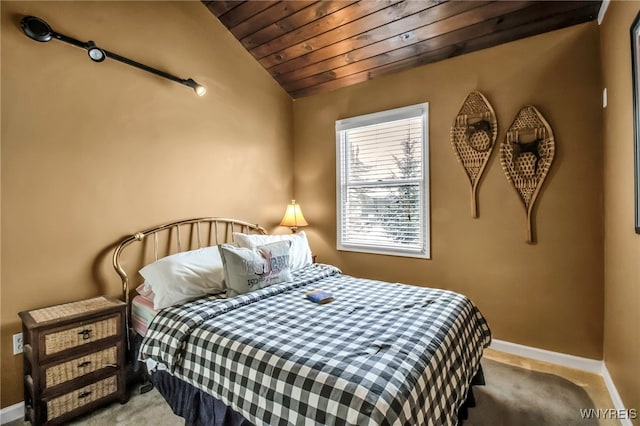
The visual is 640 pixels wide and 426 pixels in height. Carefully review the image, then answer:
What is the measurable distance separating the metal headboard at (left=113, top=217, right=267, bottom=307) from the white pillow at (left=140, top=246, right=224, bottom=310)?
26 cm

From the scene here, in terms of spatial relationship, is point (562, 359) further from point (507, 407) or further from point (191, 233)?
point (191, 233)

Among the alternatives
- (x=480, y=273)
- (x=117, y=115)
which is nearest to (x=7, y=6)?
(x=117, y=115)

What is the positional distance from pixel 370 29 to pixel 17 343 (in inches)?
130

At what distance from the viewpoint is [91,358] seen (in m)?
1.90

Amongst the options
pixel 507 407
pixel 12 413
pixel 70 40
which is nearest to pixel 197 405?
pixel 12 413

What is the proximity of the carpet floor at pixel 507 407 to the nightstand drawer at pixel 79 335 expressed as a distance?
0.45 metres

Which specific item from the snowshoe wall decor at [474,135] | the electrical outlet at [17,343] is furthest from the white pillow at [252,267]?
the snowshoe wall decor at [474,135]

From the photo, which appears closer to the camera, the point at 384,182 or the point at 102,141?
the point at 102,141

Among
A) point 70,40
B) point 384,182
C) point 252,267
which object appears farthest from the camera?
point 384,182

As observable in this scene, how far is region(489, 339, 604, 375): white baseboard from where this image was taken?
235cm

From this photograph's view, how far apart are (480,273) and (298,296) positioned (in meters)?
1.62

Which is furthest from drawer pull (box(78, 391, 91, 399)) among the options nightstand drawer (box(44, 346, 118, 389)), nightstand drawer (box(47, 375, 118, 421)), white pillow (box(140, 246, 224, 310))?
white pillow (box(140, 246, 224, 310))

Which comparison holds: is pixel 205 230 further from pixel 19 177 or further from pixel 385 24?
pixel 385 24

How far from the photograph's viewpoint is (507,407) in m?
1.94
